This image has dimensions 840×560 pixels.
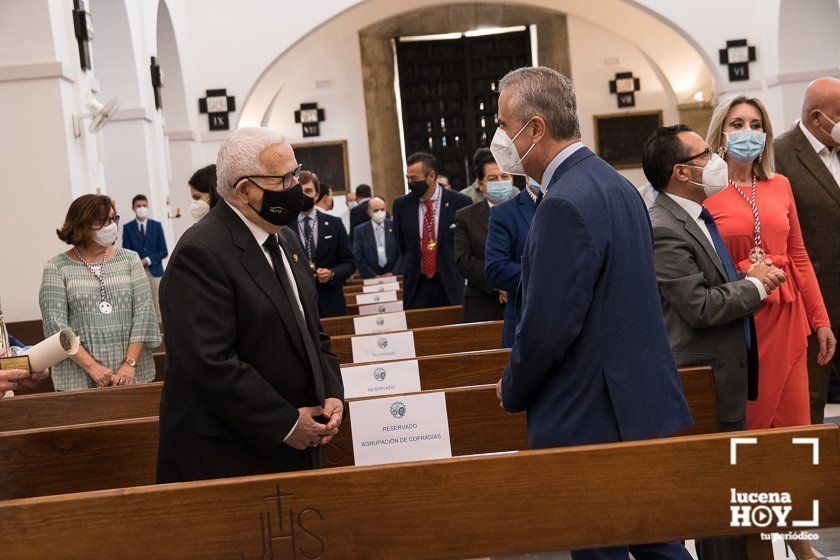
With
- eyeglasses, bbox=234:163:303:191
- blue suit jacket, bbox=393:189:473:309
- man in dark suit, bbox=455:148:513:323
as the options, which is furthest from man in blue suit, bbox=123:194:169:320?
eyeglasses, bbox=234:163:303:191

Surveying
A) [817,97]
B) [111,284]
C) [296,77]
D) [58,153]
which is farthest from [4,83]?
[296,77]

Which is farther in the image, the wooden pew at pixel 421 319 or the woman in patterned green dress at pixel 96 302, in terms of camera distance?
the wooden pew at pixel 421 319

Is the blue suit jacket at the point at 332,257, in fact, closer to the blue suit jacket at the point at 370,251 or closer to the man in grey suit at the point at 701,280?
the blue suit jacket at the point at 370,251

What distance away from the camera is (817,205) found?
4328 mm

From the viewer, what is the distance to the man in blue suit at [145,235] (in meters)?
11.0

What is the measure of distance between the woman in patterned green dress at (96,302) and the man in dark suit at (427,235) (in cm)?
215

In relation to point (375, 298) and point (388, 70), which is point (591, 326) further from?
point (388, 70)

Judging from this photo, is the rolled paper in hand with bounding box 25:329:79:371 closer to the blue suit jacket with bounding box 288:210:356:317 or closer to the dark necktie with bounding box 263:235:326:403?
the dark necktie with bounding box 263:235:326:403

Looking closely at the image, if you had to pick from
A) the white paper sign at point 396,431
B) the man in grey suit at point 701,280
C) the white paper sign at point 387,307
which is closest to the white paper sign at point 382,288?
the white paper sign at point 387,307

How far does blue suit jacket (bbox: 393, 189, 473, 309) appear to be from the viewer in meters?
6.62

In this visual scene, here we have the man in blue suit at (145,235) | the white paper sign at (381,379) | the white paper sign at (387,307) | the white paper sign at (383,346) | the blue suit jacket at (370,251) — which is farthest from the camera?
the man in blue suit at (145,235)

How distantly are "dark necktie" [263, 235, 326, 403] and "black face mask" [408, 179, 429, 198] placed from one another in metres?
3.81

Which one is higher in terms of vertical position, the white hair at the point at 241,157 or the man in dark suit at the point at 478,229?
the white hair at the point at 241,157

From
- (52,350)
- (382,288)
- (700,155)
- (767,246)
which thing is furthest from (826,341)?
(382,288)
